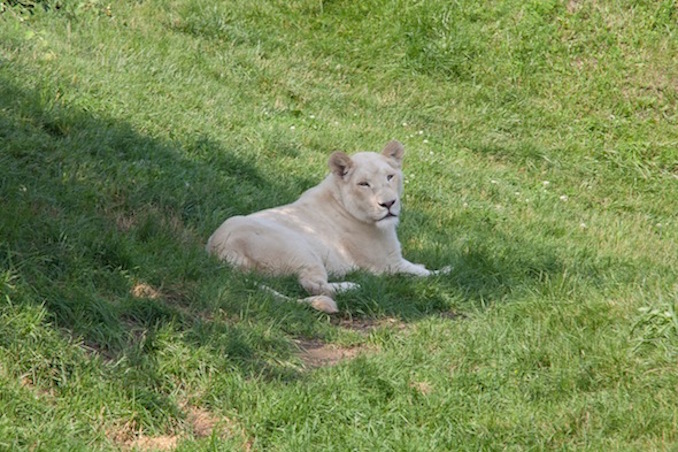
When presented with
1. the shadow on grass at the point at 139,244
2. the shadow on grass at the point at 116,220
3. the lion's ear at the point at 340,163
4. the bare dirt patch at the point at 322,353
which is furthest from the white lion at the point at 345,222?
the bare dirt patch at the point at 322,353

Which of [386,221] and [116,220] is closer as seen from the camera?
[116,220]

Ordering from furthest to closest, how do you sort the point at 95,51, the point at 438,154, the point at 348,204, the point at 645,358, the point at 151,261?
the point at 438,154 < the point at 95,51 < the point at 348,204 < the point at 151,261 < the point at 645,358

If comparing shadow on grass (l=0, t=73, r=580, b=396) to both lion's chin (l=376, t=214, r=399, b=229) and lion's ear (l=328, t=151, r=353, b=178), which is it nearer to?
lion's chin (l=376, t=214, r=399, b=229)

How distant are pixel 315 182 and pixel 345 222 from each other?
216 centimetres

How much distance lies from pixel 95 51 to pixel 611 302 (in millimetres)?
8292

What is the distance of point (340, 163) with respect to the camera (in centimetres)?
896

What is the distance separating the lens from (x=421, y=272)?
8.66 metres

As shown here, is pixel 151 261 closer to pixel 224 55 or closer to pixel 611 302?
pixel 611 302

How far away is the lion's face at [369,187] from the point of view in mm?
8836

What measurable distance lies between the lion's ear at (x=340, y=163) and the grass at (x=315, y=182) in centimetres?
104

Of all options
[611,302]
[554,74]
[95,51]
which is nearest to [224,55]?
[95,51]

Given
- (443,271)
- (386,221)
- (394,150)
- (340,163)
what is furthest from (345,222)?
(443,271)

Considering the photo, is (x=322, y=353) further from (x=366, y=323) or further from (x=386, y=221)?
(x=386, y=221)

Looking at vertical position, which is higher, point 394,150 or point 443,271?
point 394,150
